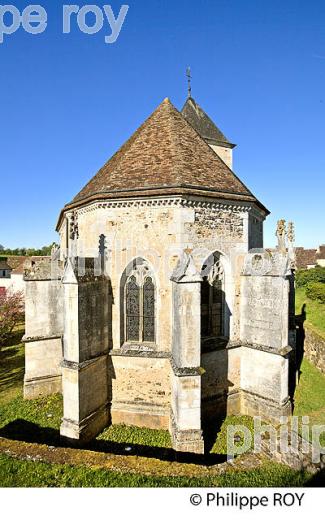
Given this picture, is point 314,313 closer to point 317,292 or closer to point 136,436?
point 317,292

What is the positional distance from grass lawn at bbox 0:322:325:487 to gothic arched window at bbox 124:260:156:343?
293 cm

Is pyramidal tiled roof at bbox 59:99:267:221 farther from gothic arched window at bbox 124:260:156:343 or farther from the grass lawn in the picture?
the grass lawn

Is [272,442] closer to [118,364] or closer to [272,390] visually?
[272,390]

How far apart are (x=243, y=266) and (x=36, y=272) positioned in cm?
775

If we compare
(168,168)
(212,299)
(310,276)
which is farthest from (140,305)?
(310,276)

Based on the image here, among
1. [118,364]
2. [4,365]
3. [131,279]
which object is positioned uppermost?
[131,279]

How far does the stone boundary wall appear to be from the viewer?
12.5m

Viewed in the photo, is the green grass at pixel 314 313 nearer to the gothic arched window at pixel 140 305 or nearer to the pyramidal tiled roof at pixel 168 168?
the pyramidal tiled roof at pixel 168 168

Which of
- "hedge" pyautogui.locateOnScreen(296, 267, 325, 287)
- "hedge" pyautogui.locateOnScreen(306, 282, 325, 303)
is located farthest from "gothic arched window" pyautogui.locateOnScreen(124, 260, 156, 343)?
"hedge" pyautogui.locateOnScreen(296, 267, 325, 287)

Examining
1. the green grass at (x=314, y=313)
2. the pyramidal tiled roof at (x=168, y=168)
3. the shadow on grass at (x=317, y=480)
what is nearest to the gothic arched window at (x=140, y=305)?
the pyramidal tiled roof at (x=168, y=168)

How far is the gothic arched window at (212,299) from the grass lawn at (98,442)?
3.04 meters

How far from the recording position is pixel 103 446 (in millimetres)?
8297
